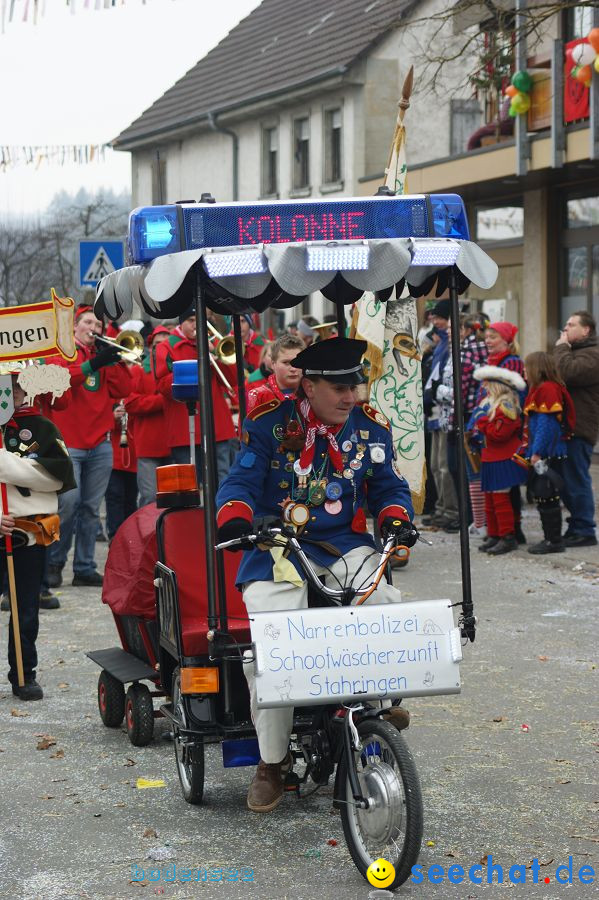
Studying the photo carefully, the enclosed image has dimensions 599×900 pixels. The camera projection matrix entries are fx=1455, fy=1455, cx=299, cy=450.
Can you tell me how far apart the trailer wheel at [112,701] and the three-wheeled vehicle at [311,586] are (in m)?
0.91

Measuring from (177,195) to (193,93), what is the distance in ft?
9.28

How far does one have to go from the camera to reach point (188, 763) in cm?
595

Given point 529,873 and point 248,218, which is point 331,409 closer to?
point 248,218

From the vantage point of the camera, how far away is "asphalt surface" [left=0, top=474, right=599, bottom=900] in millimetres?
5059

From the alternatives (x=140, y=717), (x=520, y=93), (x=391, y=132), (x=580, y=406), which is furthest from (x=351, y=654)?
(x=391, y=132)

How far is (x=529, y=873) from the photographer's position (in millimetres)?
5027

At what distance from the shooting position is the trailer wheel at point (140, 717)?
6855mm

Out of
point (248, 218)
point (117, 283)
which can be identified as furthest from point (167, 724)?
point (248, 218)

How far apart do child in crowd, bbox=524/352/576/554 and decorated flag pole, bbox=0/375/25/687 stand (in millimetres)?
5632

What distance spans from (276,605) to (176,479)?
4.30 ft

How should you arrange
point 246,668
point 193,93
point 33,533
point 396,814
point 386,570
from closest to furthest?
point 396,814
point 246,668
point 386,570
point 33,533
point 193,93

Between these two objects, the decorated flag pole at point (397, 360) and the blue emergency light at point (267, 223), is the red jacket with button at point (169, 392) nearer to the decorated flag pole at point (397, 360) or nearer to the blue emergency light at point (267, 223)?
the decorated flag pole at point (397, 360)

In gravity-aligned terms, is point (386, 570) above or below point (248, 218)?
below

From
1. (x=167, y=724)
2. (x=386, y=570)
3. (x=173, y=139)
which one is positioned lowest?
(x=167, y=724)
